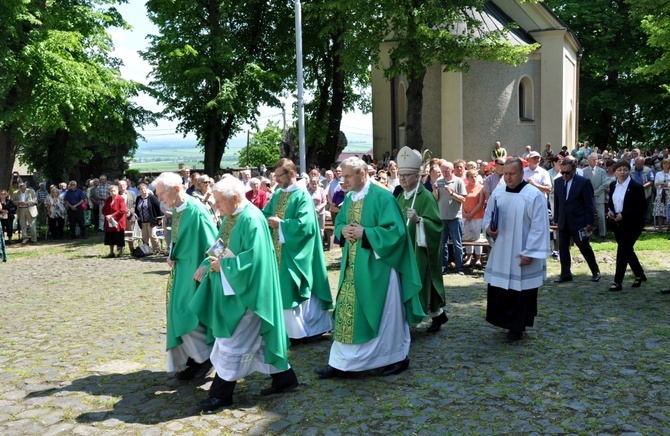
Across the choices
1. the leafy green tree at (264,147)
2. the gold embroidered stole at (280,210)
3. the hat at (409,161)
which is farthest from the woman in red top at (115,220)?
the leafy green tree at (264,147)

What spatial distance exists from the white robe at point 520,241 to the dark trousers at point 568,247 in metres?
3.46

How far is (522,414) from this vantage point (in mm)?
5602

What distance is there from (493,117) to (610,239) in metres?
13.3

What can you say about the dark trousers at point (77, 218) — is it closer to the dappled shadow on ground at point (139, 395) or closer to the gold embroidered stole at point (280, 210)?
the gold embroidered stole at point (280, 210)

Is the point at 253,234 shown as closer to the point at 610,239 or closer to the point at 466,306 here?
the point at 466,306

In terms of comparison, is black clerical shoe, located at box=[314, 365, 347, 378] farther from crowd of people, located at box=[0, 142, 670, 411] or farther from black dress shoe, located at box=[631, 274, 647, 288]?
black dress shoe, located at box=[631, 274, 647, 288]

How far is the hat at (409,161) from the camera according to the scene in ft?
25.7

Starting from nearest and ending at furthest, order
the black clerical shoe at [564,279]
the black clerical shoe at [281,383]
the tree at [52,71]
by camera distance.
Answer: the black clerical shoe at [281,383] → the black clerical shoe at [564,279] → the tree at [52,71]

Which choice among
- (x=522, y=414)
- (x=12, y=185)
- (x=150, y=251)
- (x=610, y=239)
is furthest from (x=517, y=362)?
(x=12, y=185)

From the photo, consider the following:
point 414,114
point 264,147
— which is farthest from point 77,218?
point 264,147

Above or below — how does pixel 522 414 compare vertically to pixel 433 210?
below

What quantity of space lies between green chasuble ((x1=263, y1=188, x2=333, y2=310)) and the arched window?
23.8m

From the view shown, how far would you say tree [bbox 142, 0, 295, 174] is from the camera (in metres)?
27.7

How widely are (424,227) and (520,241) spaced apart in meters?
1.04
